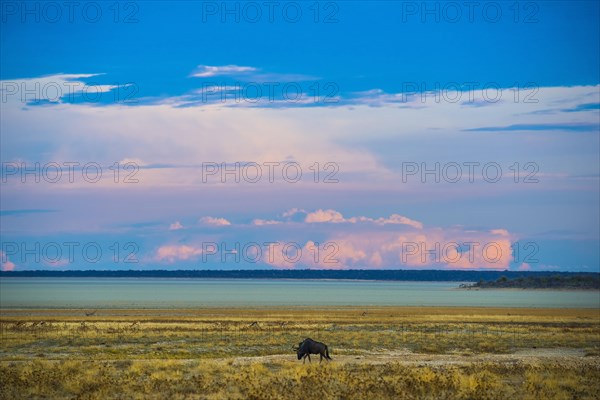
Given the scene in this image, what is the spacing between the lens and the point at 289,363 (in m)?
29.2

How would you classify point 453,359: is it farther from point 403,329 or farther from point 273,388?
point 403,329

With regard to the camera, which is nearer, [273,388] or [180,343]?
[273,388]

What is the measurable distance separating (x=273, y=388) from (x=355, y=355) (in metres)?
11.7

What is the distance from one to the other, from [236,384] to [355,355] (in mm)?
11183

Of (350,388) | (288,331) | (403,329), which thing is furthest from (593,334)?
(350,388)

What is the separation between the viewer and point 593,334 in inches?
1863

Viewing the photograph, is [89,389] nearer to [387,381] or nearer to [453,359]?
[387,381]

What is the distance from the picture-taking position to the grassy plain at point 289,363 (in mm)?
22812

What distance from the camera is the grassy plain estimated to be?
22.8m

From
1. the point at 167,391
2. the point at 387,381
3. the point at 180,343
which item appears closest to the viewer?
the point at 167,391

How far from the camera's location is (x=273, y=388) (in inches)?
901

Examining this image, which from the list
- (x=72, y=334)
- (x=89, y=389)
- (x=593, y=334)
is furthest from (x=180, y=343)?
(x=593, y=334)

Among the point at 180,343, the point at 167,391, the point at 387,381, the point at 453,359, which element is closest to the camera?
the point at 167,391

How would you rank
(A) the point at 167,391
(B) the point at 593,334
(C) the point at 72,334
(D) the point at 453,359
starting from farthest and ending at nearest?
(B) the point at 593,334
(C) the point at 72,334
(D) the point at 453,359
(A) the point at 167,391
